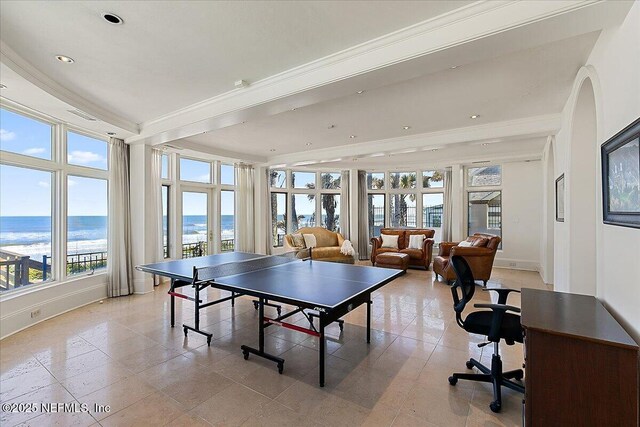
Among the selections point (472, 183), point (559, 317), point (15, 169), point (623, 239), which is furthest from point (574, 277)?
point (15, 169)

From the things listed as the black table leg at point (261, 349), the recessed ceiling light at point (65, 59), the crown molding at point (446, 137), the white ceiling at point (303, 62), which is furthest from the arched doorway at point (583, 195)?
the recessed ceiling light at point (65, 59)

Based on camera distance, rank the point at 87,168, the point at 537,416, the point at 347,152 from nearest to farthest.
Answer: the point at 537,416 < the point at 87,168 < the point at 347,152

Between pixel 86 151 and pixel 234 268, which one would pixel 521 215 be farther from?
pixel 86 151

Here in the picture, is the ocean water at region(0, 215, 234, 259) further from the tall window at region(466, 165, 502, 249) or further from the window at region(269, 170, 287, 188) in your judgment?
the tall window at region(466, 165, 502, 249)

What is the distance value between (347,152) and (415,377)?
16.1 ft

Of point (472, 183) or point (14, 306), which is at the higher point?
point (472, 183)

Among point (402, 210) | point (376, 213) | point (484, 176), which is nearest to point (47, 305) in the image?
point (376, 213)

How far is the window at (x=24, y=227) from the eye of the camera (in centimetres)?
370

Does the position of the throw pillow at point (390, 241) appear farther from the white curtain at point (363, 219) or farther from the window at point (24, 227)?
the window at point (24, 227)

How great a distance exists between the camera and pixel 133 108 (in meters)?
4.19

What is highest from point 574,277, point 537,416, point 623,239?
point 623,239

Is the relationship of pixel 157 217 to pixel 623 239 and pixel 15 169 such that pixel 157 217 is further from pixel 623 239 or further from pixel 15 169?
pixel 623 239

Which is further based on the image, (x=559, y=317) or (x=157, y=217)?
(x=157, y=217)

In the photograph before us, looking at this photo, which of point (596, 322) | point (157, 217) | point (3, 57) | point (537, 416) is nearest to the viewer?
point (537, 416)
